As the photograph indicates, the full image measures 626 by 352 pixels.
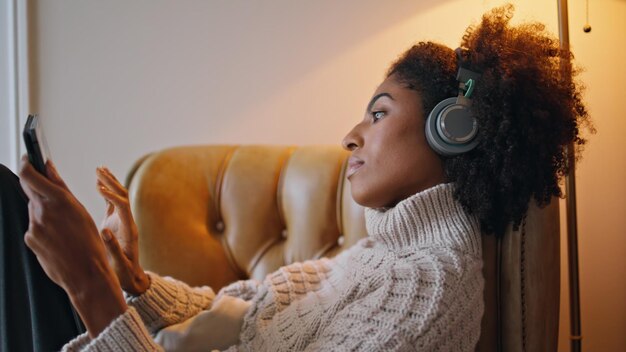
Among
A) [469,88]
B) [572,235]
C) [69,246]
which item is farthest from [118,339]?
[572,235]

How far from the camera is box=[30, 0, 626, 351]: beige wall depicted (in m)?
1.36

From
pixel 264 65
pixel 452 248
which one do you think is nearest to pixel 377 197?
pixel 452 248

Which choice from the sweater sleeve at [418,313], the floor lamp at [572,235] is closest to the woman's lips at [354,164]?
the sweater sleeve at [418,313]

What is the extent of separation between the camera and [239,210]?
115 cm

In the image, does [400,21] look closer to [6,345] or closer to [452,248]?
[452,248]

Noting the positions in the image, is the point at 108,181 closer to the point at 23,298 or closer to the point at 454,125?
the point at 23,298

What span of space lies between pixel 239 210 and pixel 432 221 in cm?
60

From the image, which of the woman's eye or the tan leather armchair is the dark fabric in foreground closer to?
the tan leather armchair

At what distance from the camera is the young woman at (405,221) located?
0.54m

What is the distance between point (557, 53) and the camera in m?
0.71

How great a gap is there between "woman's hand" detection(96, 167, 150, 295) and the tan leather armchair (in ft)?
0.91

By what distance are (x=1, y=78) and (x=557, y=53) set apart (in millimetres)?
1471

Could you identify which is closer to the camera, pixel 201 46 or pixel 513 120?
pixel 513 120

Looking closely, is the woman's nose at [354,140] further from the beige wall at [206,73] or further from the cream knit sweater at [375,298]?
the beige wall at [206,73]
